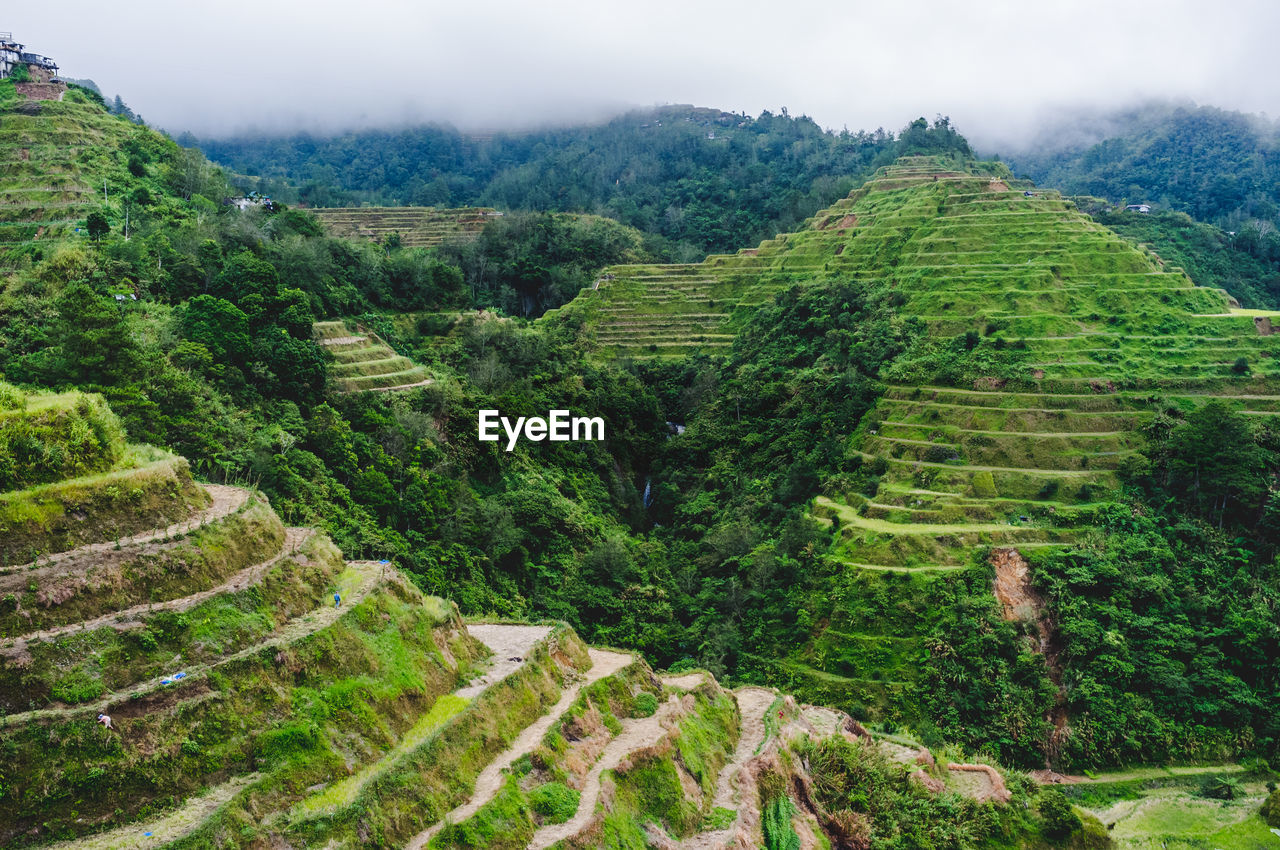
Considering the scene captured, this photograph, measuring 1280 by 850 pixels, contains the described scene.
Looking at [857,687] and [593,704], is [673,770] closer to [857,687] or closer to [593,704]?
[593,704]

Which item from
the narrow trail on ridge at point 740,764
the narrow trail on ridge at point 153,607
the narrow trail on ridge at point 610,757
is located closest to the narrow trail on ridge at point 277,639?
the narrow trail on ridge at point 153,607

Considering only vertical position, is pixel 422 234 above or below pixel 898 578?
above

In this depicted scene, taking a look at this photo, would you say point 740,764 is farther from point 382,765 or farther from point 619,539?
point 619,539

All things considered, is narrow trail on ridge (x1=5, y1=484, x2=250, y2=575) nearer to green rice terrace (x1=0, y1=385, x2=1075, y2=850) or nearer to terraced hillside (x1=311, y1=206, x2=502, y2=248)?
green rice terrace (x1=0, y1=385, x2=1075, y2=850)

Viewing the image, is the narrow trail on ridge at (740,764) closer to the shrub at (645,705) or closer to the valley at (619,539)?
the valley at (619,539)

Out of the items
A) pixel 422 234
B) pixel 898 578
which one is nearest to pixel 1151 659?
pixel 898 578
